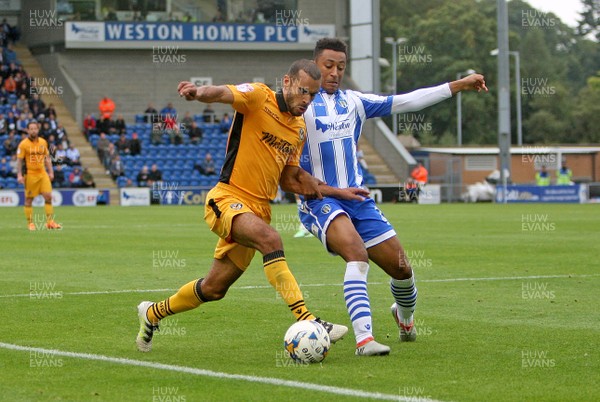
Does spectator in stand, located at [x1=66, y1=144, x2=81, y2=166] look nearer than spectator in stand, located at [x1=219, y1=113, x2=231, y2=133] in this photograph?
Yes

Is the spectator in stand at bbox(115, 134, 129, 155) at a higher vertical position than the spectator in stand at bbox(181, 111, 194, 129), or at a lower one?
lower

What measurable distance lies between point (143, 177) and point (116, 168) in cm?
148

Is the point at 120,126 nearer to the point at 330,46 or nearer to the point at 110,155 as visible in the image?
the point at 110,155

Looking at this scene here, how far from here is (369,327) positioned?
7.92 m

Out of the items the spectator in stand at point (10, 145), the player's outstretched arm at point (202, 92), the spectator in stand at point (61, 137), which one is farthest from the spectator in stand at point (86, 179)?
the player's outstretched arm at point (202, 92)

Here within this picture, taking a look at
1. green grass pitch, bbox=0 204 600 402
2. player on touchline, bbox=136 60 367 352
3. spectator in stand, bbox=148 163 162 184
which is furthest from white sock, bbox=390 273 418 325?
spectator in stand, bbox=148 163 162 184

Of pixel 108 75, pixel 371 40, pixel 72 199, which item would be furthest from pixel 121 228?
pixel 371 40

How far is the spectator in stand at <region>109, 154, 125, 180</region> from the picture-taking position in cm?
4569

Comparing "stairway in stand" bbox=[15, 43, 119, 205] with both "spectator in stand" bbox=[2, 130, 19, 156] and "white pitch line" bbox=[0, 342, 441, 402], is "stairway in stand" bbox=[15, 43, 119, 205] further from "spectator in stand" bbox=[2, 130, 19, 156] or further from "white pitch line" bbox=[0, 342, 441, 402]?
"white pitch line" bbox=[0, 342, 441, 402]

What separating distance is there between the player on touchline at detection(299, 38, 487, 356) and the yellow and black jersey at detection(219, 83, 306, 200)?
17.4 inches

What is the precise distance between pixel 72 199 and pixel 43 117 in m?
4.56

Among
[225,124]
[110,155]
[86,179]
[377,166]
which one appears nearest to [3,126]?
[110,155]

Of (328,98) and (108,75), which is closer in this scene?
(328,98)

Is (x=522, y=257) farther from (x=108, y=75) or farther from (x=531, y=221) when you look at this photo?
(x=108, y=75)
